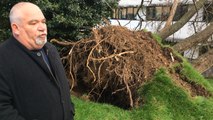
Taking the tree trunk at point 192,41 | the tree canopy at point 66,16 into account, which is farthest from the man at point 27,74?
the tree trunk at point 192,41

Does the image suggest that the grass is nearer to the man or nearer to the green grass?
the green grass

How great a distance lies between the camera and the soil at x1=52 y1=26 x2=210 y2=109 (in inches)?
236

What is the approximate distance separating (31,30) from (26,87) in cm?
51

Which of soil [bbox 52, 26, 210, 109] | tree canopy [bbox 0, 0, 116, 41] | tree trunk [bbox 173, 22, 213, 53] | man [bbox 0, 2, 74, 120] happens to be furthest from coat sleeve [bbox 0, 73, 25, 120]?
tree trunk [bbox 173, 22, 213, 53]

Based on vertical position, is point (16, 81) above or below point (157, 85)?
above

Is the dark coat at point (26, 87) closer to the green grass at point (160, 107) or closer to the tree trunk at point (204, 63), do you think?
the green grass at point (160, 107)

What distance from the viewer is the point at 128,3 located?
1124 inches

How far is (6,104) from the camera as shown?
2.64 meters

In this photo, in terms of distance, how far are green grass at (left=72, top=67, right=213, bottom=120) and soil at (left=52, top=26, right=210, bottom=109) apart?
0.18 metres

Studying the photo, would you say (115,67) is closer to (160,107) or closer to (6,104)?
(160,107)

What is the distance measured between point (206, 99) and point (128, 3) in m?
23.0

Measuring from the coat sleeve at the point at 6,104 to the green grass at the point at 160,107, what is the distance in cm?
301

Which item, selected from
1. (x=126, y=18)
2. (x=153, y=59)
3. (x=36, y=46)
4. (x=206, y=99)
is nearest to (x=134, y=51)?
(x=153, y=59)

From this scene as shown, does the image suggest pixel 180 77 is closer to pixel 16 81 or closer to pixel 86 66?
pixel 86 66
